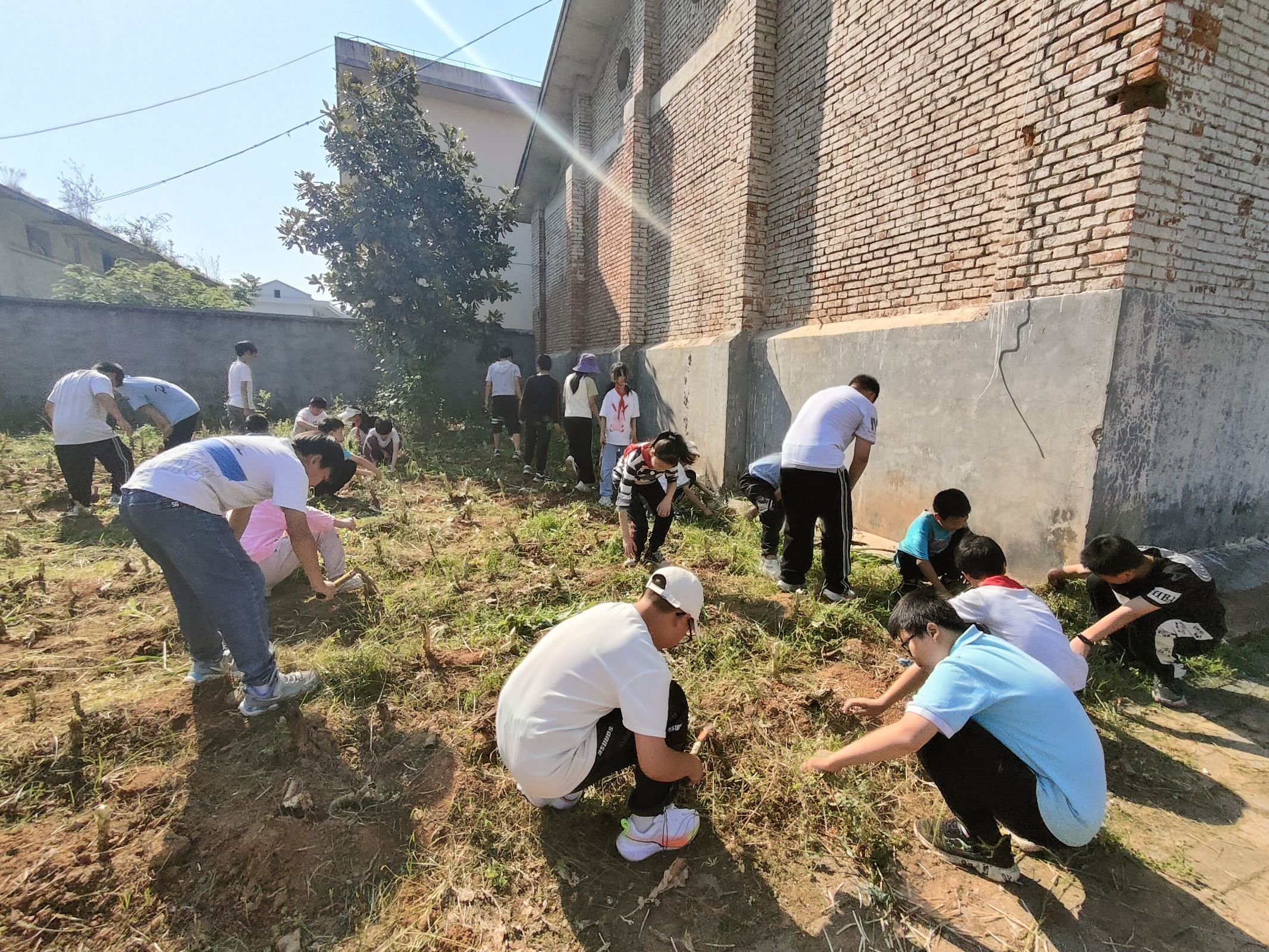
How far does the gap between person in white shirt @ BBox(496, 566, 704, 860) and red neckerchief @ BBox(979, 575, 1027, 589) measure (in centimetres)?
142

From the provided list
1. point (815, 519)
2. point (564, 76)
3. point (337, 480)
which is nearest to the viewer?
point (815, 519)

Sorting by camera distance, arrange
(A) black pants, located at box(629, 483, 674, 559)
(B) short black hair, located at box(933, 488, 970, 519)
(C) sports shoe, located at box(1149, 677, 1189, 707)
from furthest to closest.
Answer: (A) black pants, located at box(629, 483, 674, 559), (B) short black hair, located at box(933, 488, 970, 519), (C) sports shoe, located at box(1149, 677, 1189, 707)

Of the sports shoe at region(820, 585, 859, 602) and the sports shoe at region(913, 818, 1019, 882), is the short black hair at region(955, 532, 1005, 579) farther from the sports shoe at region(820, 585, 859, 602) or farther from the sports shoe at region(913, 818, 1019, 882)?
the sports shoe at region(820, 585, 859, 602)

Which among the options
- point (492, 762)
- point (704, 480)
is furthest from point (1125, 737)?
point (704, 480)

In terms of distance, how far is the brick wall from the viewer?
3.39 meters

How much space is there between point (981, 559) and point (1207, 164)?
10.3 ft

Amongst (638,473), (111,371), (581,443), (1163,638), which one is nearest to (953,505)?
(1163,638)

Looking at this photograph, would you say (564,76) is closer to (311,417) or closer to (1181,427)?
(311,417)

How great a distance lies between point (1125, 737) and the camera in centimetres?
283

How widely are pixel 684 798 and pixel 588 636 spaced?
1.02 m

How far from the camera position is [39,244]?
18.4m

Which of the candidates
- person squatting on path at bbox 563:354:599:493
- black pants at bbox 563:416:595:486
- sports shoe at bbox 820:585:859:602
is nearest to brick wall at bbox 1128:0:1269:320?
sports shoe at bbox 820:585:859:602

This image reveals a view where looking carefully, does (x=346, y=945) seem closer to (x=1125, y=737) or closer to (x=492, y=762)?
(x=492, y=762)

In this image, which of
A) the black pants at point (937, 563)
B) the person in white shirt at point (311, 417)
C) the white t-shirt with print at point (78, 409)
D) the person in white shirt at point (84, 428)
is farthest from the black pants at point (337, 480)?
the black pants at point (937, 563)
